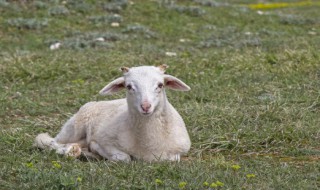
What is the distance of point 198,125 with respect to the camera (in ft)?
32.1

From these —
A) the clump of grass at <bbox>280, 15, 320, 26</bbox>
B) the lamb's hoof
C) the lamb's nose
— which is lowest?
the clump of grass at <bbox>280, 15, 320, 26</bbox>

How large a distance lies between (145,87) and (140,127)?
0.55 meters

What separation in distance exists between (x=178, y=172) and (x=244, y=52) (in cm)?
897

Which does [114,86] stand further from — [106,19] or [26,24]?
[106,19]

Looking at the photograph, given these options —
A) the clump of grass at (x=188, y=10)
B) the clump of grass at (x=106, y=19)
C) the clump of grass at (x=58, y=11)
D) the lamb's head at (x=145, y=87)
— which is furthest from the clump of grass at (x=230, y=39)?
the lamb's head at (x=145, y=87)

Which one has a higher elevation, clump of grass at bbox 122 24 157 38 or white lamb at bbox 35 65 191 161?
white lamb at bbox 35 65 191 161

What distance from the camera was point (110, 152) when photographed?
809 centimetres

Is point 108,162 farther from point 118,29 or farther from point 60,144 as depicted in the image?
point 118,29

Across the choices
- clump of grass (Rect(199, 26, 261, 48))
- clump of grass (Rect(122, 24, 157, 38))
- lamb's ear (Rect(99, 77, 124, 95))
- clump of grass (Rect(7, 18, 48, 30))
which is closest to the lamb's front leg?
lamb's ear (Rect(99, 77, 124, 95))

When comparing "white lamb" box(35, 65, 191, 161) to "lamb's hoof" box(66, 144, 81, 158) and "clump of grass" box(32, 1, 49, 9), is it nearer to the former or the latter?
"lamb's hoof" box(66, 144, 81, 158)

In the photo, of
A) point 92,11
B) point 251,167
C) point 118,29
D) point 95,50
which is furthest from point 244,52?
point 251,167

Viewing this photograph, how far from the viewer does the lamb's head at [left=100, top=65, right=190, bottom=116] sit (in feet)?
24.8

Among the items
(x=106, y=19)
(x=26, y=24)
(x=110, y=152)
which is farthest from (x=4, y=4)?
(x=110, y=152)

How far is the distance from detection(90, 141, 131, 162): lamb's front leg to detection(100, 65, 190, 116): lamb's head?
50 centimetres
